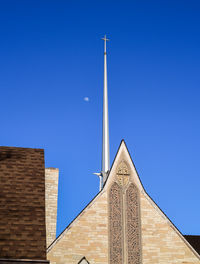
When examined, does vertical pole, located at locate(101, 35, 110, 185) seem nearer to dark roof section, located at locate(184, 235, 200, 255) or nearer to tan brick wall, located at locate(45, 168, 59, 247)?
dark roof section, located at locate(184, 235, 200, 255)

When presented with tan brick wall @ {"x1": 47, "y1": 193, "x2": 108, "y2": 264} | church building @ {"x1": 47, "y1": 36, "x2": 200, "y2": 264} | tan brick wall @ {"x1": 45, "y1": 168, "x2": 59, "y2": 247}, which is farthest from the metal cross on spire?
tan brick wall @ {"x1": 47, "y1": 193, "x2": 108, "y2": 264}

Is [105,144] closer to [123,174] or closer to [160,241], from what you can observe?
[123,174]

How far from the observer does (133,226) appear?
17.7 metres

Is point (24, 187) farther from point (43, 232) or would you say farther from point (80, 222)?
point (80, 222)

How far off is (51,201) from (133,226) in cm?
517

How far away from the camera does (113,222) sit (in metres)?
17.6

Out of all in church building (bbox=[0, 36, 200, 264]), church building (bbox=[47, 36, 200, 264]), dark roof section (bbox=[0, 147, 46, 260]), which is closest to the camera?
dark roof section (bbox=[0, 147, 46, 260])

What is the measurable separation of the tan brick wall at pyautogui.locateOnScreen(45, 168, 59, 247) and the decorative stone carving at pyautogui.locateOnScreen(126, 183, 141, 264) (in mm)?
4272

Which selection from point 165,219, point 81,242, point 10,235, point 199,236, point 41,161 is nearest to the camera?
point 10,235

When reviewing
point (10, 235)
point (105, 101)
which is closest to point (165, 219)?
point (10, 235)

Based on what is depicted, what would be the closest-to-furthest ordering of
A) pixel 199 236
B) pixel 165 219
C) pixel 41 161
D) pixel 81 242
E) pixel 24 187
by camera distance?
pixel 24 187
pixel 41 161
pixel 81 242
pixel 165 219
pixel 199 236

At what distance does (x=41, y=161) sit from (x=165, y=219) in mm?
7436

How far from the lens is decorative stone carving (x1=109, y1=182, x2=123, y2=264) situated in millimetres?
16969

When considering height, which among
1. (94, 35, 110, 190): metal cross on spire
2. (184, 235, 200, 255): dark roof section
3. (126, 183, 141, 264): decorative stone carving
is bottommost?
(184, 235, 200, 255): dark roof section
